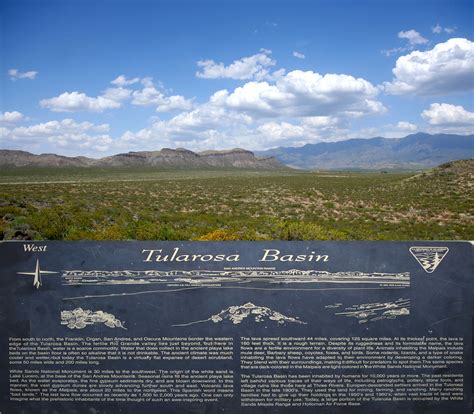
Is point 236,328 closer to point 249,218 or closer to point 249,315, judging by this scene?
point 249,315

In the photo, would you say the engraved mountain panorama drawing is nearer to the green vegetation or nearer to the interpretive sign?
the interpretive sign

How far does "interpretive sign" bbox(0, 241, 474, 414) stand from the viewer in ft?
20.4

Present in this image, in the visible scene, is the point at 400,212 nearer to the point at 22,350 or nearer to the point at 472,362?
the point at 472,362

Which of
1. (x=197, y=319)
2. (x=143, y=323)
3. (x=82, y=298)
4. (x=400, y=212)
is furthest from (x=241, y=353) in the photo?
(x=400, y=212)

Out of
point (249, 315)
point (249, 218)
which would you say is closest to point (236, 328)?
point (249, 315)

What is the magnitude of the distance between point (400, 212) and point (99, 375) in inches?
572

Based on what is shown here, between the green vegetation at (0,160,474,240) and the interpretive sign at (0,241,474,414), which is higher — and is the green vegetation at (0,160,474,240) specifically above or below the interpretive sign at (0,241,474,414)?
above

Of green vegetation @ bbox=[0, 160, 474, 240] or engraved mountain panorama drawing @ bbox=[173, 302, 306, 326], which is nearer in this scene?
engraved mountain panorama drawing @ bbox=[173, 302, 306, 326]

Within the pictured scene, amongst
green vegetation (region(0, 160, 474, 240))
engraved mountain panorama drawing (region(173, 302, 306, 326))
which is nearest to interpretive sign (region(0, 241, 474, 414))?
engraved mountain panorama drawing (region(173, 302, 306, 326))

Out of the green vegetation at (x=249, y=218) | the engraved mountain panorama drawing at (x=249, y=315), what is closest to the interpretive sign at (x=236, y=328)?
the engraved mountain panorama drawing at (x=249, y=315)

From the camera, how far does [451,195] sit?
18.7m

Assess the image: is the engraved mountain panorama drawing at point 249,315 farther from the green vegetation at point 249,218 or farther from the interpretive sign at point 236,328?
the green vegetation at point 249,218

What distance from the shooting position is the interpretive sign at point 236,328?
6.21 meters

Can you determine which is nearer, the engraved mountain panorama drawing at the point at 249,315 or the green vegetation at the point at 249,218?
the engraved mountain panorama drawing at the point at 249,315
